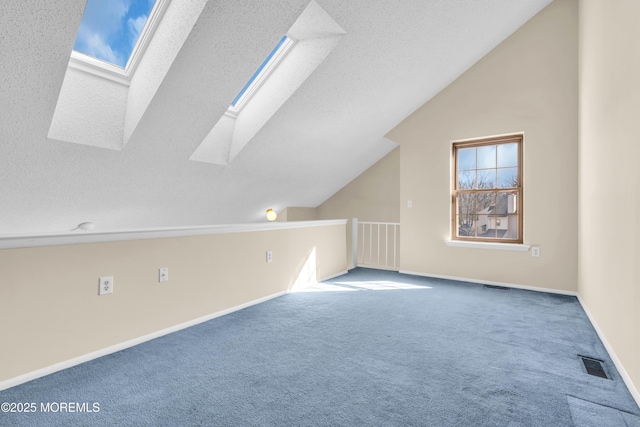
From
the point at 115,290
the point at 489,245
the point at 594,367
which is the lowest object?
the point at 594,367

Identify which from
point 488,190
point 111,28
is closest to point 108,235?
point 111,28

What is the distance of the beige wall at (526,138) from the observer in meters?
3.78

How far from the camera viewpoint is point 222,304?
310 centimetres

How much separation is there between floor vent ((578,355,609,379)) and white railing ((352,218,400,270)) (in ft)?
10.3

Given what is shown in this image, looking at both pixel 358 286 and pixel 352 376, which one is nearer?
pixel 352 376

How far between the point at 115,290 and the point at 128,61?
1849mm

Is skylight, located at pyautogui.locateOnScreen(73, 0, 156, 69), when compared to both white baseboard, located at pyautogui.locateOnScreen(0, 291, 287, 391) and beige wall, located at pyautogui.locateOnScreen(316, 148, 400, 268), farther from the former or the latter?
beige wall, located at pyautogui.locateOnScreen(316, 148, 400, 268)

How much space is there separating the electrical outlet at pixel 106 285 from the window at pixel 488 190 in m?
4.16

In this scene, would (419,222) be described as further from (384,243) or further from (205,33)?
(205,33)

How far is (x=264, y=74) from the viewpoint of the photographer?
3359 mm

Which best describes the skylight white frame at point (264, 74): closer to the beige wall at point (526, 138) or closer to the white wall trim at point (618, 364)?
the beige wall at point (526, 138)

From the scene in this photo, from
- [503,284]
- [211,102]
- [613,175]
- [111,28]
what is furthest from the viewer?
[503,284]

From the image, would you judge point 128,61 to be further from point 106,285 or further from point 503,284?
point 503,284

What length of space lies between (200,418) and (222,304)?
1.58 m
